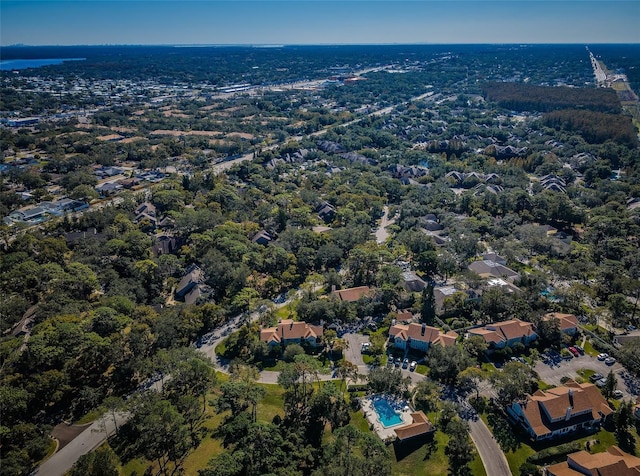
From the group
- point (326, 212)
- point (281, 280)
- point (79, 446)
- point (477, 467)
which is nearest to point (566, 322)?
point (477, 467)

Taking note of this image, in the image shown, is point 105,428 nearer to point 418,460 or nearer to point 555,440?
point 418,460

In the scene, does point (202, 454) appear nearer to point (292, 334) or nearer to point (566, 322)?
point (292, 334)

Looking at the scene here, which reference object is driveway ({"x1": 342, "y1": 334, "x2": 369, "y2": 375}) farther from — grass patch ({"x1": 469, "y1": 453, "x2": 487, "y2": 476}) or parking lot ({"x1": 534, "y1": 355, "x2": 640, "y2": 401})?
parking lot ({"x1": 534, "y1": 355, "x2": 640, "y2": 401})

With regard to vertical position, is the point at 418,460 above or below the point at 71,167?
below

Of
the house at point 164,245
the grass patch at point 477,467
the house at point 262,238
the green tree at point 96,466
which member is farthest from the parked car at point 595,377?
the house at point 164,245

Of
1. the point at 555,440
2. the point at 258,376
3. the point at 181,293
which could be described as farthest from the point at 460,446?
the point at 181,293

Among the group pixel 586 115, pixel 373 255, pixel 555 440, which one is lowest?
pixel 555 440
